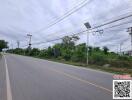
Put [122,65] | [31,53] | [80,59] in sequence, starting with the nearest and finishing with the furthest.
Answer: [122,65]
[80,59]
[31,53]

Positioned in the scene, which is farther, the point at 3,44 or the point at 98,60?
the point at 3,44

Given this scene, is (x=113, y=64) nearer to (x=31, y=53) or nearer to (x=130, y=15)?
(x=130, y=15)

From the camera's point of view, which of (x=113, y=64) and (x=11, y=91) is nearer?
(x=11, y=91)

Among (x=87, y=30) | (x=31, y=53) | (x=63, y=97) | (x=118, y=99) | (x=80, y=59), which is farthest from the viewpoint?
(x=31, y=53)

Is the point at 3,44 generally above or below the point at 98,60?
above

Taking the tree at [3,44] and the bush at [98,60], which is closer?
the bush at [98,60]

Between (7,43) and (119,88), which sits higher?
(7,43)

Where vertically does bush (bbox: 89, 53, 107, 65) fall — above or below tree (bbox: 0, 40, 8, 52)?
below

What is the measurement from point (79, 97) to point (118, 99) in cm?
148

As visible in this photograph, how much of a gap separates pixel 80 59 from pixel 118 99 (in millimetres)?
35425

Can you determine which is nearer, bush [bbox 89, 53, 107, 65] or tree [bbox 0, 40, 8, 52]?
bush [bbox 89, 53, 107, 65]

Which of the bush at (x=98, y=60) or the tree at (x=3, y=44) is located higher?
the tree at (x=3, y=44)

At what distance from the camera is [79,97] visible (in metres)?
8.76

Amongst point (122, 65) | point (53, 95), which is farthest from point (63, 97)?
point (122, 65)
